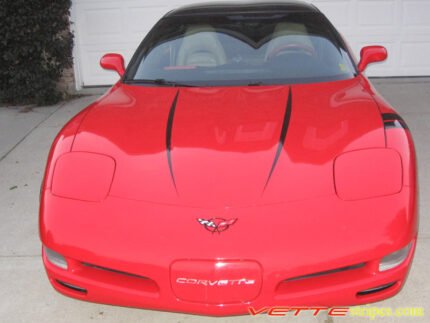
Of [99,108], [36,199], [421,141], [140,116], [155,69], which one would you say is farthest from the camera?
[421,141]

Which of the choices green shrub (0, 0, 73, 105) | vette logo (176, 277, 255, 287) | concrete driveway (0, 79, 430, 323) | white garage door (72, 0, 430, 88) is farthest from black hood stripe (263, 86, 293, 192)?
white garage door (72, 0, 430, 88)

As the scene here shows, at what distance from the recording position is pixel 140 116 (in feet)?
9.01

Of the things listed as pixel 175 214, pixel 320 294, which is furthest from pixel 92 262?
pixel 320 294

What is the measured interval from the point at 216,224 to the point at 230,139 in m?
0.57

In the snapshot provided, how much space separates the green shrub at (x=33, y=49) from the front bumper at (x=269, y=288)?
5252 mm

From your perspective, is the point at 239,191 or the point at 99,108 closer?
the point at 239,191

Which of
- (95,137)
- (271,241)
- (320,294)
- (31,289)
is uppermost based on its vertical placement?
(95,137)

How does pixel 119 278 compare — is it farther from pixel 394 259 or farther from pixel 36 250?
pixel 36 250

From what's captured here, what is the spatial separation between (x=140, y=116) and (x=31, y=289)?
114cm

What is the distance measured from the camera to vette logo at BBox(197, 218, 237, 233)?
1.97m

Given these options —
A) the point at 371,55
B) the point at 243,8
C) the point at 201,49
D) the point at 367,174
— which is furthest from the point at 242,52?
the point at 367,174

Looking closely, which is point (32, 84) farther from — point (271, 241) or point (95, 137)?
point (271, 241)

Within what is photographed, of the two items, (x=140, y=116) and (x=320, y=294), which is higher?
(x=140, y=116)

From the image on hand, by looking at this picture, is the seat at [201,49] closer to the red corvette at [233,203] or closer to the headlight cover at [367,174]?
the red corvette at [233,203]
